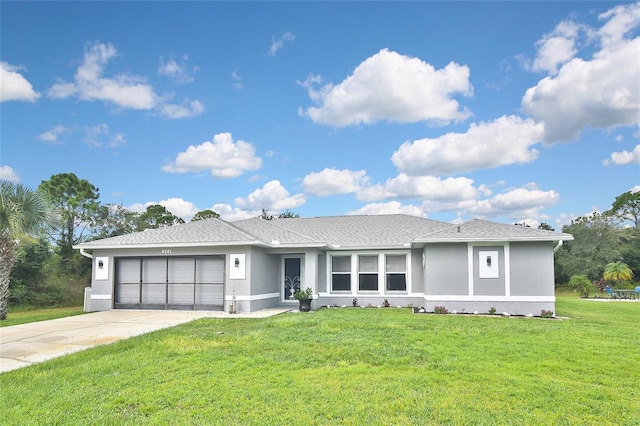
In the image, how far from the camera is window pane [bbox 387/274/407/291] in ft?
62.9

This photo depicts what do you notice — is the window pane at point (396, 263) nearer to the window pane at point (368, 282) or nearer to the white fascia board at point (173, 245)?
the window pane at point (368, 282)

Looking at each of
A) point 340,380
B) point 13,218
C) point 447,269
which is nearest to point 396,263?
point 447,269

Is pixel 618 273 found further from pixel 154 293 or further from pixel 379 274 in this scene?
pixel 154 293

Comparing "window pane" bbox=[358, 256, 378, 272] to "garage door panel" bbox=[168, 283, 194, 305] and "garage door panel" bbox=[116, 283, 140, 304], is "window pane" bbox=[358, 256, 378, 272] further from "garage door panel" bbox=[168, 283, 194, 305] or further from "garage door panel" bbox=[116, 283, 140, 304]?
"garage door panel" bbox=[116, 283, 140, 304]

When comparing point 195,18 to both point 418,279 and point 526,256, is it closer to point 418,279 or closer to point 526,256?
point 418,279

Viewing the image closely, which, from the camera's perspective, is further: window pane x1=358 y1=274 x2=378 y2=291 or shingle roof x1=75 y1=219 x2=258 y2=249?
window pane x1=358 y1=274 x2=378 y2=291

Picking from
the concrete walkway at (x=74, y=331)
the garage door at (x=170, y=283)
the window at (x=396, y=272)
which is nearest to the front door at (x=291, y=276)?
the concrete walkway at (x=74, y=331)

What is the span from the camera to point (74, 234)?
3578 centimetres

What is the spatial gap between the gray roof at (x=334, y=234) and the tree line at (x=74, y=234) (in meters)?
2.72

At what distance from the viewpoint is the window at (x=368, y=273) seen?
19500 mm

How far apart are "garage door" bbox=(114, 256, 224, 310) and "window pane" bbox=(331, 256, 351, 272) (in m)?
5.03

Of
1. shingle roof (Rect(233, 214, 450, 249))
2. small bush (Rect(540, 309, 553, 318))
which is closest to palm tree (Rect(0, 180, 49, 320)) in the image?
shingle roof (Rect(233, 214, 450, 249))

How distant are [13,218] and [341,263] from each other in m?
12.4

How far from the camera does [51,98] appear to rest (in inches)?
817
